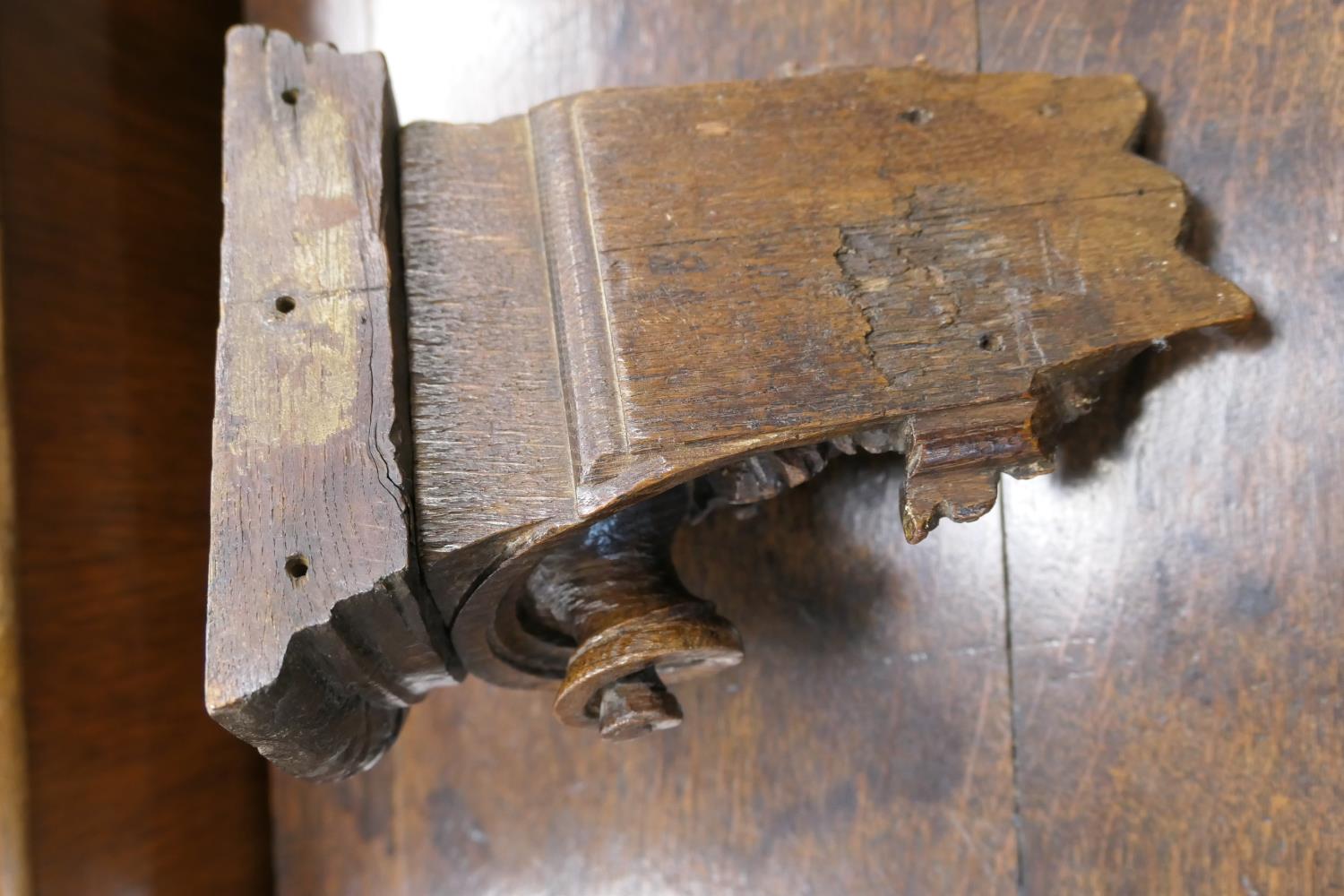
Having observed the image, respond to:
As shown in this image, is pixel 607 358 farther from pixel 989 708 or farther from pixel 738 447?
pixel 989 708

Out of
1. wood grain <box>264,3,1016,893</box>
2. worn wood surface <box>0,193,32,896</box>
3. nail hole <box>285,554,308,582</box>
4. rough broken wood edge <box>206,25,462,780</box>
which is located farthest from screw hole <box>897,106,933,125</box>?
worn wood surface <box>0,193,32,896</box>

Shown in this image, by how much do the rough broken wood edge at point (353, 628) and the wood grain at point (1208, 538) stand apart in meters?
0.62

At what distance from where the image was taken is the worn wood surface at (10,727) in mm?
1136

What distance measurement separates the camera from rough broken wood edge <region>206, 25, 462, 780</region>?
704 mm

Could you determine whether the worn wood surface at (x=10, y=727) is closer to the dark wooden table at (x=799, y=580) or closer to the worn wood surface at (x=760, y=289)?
the dark wooden table at (x=799, y=580)

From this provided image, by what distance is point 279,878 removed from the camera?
1478mm

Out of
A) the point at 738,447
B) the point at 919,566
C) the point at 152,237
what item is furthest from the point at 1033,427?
the point at 152,237

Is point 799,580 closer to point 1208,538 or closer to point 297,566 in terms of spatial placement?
point 1208,538

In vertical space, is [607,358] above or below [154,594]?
above

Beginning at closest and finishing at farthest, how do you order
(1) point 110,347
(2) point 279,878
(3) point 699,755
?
(3) point 699,755 → (1) point 110,347 → (2) point 279,878

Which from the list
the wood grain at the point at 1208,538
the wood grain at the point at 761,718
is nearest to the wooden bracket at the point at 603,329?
the wood grain at the point at 1208,538

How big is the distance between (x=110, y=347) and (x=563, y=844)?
2.92ft

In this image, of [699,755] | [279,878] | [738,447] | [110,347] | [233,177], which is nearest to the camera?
[738,447]

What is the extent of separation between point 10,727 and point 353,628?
68 cm
